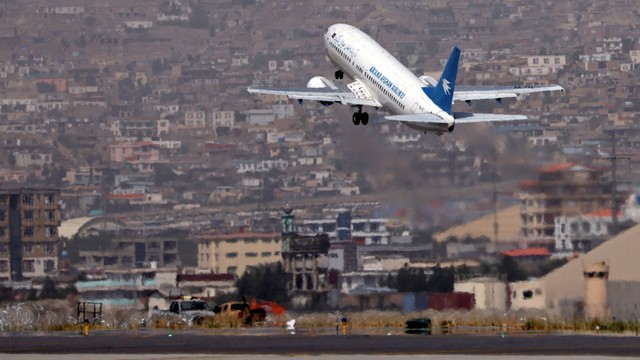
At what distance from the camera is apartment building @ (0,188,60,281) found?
17225 centimetres

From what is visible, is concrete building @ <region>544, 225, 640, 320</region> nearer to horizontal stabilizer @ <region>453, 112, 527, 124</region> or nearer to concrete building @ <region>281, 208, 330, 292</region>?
horizontal stabilizer @ <region>453, 112, 527, 124</region>

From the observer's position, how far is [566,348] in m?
69.9

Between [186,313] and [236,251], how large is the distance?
80.6 metres

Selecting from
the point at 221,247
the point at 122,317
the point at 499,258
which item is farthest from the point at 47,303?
the point at 221,247

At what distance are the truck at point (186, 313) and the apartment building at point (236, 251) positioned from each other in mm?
67211

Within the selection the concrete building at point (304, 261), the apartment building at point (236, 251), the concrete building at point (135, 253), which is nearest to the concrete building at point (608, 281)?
the concrete building at point (304, 261)

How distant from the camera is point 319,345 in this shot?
72875 millimetres

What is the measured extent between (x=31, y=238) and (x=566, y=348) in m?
110

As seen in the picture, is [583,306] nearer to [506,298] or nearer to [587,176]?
[506,298]

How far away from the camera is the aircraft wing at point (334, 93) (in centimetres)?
10412

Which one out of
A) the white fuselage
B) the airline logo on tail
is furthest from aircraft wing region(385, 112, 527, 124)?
the airline logo on tail

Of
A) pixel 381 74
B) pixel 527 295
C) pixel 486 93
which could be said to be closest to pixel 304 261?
pixel 486 93

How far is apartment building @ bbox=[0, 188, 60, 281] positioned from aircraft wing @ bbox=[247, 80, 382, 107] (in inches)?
2557

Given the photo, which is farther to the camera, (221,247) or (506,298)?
(221,247)
